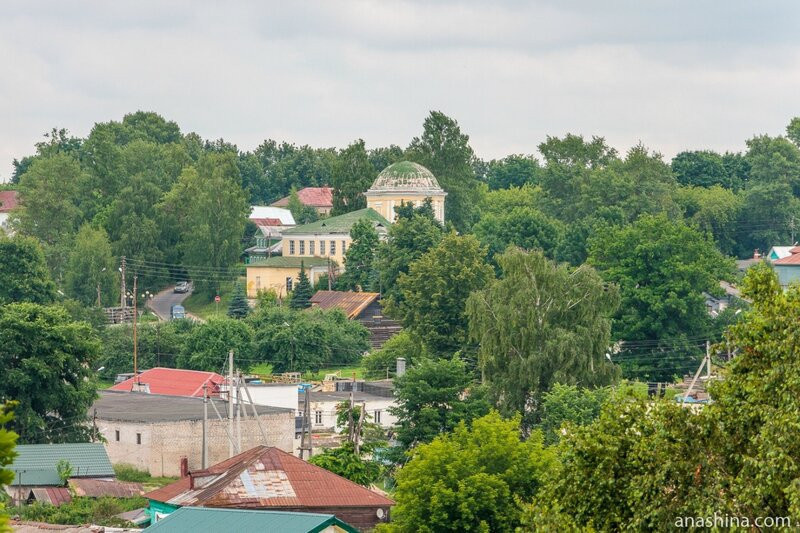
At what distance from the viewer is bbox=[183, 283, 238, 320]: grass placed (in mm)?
91375

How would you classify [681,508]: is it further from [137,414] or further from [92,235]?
[92,235]

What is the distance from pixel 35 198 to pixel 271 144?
185 ft

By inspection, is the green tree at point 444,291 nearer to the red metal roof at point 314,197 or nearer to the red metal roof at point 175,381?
the red metal roof at point 175,381

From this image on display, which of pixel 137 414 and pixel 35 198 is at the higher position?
pixel 35 198

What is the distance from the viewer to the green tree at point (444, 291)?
65.1 meters

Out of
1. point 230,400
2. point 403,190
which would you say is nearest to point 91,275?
point 403,190

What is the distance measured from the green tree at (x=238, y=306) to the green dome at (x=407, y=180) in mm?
16757

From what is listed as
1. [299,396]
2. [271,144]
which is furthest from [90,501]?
[271,144]

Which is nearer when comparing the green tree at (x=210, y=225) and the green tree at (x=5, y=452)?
the green tree at (x=5, y=452)

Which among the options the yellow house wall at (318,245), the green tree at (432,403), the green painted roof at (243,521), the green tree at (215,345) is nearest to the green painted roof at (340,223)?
the yellow house wall at (318,245)

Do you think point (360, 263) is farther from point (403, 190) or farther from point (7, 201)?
point (7, 201)

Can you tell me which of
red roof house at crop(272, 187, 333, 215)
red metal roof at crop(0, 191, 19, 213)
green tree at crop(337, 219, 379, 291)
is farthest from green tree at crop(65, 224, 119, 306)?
red roof house at crop(272, 187, 333, 215)

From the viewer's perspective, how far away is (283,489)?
36781mm

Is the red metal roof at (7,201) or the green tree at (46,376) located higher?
the red metal roof at (7,201)
